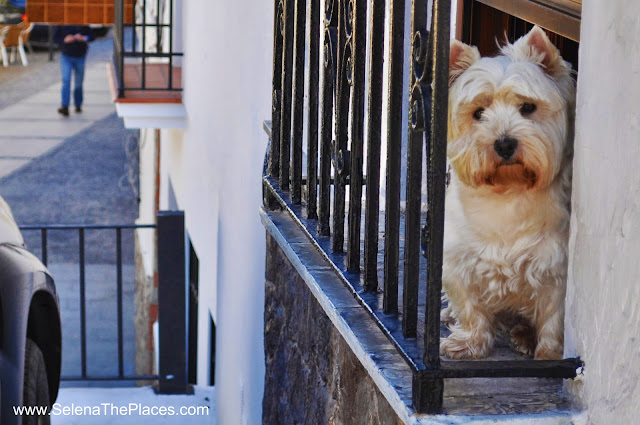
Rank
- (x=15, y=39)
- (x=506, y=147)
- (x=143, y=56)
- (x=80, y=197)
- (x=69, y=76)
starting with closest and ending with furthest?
(x=506, y=147)
(x=143, y=56)
(x=80, y=197)
(x=69, y=76)
(x=15, y=39)

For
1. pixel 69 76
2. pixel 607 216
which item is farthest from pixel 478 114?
pixel 69 76

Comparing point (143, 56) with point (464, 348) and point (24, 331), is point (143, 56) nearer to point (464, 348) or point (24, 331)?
point (24, 331)

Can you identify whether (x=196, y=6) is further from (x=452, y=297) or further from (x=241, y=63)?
(x=452, y=297)

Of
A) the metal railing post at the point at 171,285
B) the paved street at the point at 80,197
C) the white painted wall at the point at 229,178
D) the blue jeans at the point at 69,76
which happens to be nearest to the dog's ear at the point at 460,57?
the white painted wall at the point at 229,178

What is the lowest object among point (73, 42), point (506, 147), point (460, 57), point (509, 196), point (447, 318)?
point (447, 318)

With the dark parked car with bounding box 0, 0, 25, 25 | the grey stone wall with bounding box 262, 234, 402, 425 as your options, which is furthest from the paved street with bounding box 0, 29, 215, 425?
the grey stone wall with bounding box 262, 234, 402, 425

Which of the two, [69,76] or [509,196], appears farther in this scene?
[69,76]

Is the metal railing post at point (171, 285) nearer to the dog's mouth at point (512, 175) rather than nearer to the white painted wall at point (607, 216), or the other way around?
the dog's mouth at point (512, 175)

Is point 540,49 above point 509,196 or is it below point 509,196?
above

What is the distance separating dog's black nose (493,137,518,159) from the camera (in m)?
2.00

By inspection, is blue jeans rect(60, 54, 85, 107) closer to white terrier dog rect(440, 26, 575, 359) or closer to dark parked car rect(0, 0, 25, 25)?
dark parked car rect(0, 0, 25, 25)

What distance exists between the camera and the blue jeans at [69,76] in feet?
57.3

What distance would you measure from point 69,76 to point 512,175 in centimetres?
1675

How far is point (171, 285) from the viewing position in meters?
7.09
